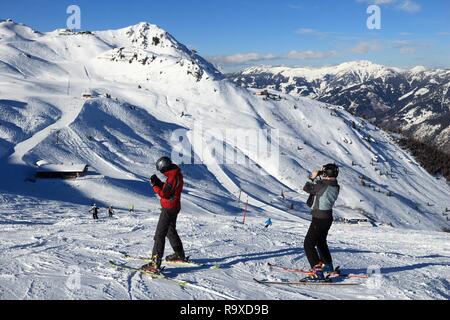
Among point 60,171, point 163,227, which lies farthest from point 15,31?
point 163,227

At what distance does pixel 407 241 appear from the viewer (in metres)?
18.7

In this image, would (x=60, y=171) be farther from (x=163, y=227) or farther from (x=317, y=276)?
(x=317, y=276)

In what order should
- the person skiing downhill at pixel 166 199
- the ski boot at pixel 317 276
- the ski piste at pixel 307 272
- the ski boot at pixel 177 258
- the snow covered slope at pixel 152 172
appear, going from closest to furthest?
1. the person skiing downhill at pixel 166 199
2. the ski boot at pixel 317 276
3. the ski piste at pixel 307 272
4. the ski boot at pixel 177 258
5. the snow covered slope at pixel 152 172

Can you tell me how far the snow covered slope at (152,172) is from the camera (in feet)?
35.0

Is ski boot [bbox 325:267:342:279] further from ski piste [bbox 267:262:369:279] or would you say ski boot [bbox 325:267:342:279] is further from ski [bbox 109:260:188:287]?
ski [bbox 109:260:188:287]

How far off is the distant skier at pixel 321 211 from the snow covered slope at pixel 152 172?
990mm

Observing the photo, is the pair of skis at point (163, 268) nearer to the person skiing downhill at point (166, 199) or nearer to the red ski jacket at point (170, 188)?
the person skiing downhill at point (166, 199)

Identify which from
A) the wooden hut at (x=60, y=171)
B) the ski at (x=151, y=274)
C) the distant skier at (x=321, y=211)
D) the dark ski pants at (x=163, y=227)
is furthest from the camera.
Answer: the wooden hut at (x=60, y=171)

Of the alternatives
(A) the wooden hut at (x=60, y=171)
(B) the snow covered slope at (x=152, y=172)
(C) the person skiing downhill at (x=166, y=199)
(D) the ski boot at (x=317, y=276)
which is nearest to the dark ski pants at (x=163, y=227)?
(C) the person skiing downhill at (x=166, y=199)

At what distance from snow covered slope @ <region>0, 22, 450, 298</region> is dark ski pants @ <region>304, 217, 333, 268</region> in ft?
3.44

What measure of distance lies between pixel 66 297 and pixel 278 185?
62.7m

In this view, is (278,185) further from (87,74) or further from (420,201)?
(87,74)

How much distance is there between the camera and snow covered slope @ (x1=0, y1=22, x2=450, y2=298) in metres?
10.7
